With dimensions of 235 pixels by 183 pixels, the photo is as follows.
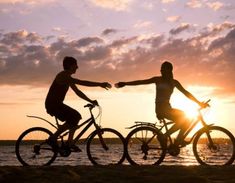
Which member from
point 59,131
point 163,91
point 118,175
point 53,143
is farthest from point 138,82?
point 118,175

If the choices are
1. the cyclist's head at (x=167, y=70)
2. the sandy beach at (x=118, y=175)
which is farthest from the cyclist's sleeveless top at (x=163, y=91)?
the sandy beach at (x=118, y=175)

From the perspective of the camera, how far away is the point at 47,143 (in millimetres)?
13617

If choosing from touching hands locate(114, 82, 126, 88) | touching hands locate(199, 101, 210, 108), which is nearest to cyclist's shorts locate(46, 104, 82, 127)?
touching hands locate(114, 82, 126, 88)

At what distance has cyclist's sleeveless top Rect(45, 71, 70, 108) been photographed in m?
13.1

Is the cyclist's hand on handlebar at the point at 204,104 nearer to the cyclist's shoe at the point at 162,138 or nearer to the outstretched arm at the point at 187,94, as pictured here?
the outstretched arm at the point at 187,94

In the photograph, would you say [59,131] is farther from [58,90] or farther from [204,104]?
[204,104]

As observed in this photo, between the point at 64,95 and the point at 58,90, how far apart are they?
0.74 feet

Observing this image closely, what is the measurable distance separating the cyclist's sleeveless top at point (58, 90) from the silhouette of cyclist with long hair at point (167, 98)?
146cm

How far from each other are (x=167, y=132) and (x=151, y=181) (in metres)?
4.18

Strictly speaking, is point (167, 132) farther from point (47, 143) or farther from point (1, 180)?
point (1, 180)

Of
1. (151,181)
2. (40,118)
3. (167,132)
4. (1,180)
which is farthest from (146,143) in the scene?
(1,180)

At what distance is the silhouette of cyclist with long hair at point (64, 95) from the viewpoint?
43.0 feet

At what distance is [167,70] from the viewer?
13.8m

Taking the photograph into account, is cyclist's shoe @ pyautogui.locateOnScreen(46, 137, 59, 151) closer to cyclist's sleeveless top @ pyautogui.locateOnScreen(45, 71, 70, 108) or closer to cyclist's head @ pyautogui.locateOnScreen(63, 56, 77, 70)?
cyclist's sleeveless top @ pyautogui.locateOnScreen(45, 71, 70, 108)
